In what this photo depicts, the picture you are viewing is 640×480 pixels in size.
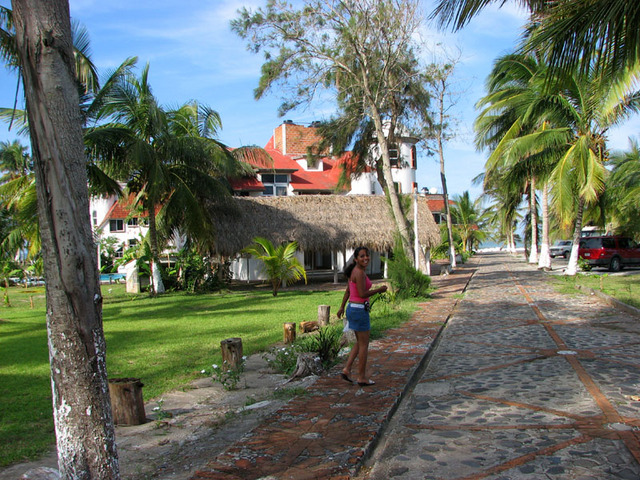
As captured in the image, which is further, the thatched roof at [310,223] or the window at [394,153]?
the window at [394,153]

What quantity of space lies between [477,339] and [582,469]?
5.68m

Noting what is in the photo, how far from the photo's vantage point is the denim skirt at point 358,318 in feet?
20.9

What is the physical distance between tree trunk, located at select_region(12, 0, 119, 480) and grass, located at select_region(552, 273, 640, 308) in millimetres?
12293

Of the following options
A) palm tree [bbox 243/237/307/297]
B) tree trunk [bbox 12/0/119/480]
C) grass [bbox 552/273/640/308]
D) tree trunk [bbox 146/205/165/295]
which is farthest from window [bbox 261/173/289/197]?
tree trunk [bbox 12/0/119/480]

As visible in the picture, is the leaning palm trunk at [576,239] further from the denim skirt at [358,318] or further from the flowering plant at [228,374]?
the flowering plant at [228,374]

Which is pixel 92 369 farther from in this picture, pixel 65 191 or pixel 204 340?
pixel 204 340

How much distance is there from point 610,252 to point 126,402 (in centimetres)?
2746

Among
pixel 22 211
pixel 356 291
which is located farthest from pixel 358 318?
pixel 22 211

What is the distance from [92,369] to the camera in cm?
331

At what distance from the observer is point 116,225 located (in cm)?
4056

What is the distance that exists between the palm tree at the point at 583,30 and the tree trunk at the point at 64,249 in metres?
5.23

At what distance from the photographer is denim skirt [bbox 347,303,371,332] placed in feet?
20.9

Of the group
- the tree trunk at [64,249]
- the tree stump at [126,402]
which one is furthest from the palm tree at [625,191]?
the tree trunk at [64,249]

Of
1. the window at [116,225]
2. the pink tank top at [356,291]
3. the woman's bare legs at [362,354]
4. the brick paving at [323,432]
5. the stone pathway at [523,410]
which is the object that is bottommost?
the stone pathway at [523,410]
